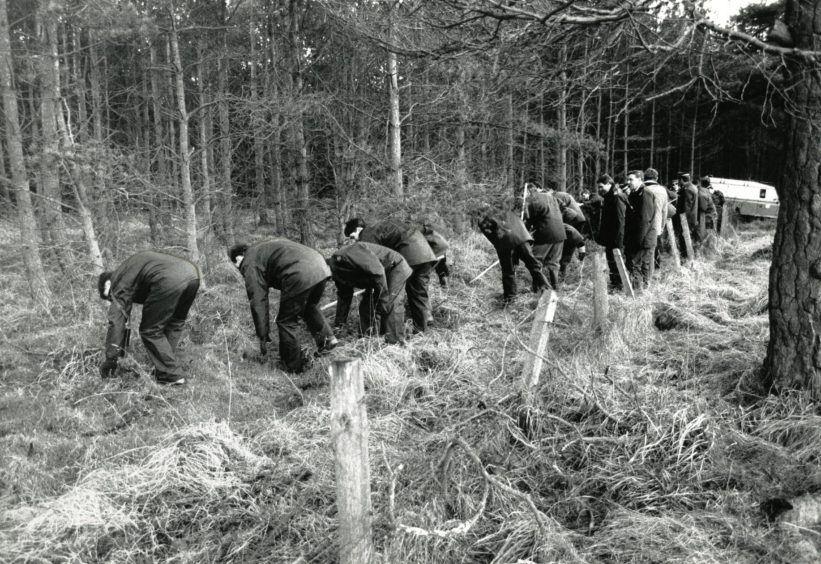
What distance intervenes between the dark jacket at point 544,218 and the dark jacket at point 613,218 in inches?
37.8

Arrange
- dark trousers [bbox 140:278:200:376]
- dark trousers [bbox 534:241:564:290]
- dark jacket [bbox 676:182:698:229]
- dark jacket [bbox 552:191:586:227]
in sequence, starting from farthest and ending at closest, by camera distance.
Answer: dark jacket [bbox 676:182:698:229], dark jacket [bbox 552:191:586:227], dark trousers [bbox 534:241:564:290], dark trousers [bbox 140:278:200:376]

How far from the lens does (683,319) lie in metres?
6.53

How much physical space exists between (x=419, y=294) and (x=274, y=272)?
213 centimetres

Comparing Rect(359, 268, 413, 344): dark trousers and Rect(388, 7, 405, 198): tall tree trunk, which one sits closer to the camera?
Rect(359, 268, 413, 344): dark trousers

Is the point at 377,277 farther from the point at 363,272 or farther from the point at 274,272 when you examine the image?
the point at 274,272

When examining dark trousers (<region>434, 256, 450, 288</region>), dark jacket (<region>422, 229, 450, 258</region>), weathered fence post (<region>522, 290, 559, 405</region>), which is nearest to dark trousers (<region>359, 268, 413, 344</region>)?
dark jacket (<region>422, 229, 450, 258</region>)

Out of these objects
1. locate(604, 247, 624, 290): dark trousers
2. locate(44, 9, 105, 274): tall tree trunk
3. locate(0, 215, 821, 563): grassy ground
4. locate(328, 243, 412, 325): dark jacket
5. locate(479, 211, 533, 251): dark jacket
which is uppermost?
locate(44, 9, 105, 274): tall tree trunk

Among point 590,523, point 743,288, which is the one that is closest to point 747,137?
point 743,288

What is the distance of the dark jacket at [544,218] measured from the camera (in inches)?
357

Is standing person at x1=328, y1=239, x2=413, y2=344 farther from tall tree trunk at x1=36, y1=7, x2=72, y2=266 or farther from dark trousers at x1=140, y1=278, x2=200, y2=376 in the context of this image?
tall tree trunk at x1=36, y1=7, x2=72, y2=266

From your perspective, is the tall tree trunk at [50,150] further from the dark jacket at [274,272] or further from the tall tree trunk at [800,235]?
the tall tree trunk at [800,235]

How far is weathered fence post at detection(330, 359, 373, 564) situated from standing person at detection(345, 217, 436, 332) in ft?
17.2

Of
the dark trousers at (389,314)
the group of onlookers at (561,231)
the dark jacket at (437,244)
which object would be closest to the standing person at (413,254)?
the dark trousers at (389,314)

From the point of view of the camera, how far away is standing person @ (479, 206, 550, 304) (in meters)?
8.50
